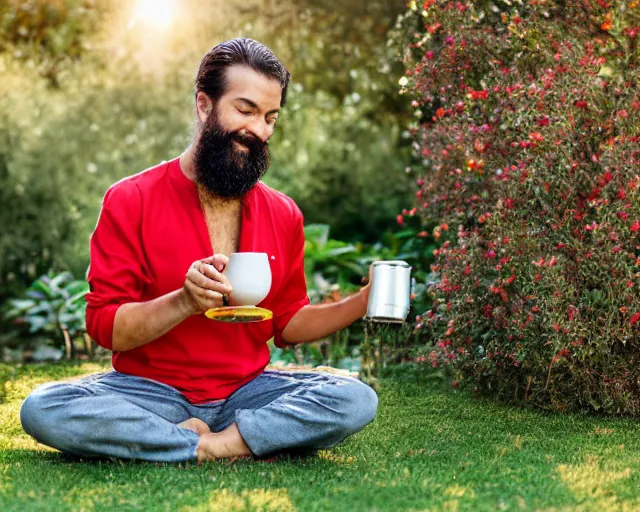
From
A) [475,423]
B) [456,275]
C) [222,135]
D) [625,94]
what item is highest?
[625,94]

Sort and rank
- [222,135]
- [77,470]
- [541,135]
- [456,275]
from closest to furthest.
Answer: [77,470]
[222,135]
[541,135]
[456,275]

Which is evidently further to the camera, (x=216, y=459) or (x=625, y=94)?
(x=625, y=94)

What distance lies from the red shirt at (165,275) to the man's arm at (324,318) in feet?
0.45

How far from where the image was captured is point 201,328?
3525mm

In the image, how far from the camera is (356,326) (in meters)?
6.47

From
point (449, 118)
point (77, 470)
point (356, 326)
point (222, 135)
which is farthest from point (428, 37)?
point (77, 470)

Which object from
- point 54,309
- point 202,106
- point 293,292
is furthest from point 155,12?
point 293,292

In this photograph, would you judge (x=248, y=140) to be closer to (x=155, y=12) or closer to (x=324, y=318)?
(x=324, y=318)

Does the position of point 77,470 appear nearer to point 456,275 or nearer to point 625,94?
point 456,275

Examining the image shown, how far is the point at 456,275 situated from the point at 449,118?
790 mm

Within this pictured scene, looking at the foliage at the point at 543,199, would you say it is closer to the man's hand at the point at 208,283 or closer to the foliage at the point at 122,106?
the man's hand at the point at 208,283

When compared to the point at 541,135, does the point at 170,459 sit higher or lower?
lower

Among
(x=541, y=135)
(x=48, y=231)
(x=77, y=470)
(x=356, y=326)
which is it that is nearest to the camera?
(x=77, y=470)

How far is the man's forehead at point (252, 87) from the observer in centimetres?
352
